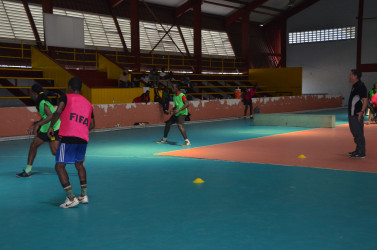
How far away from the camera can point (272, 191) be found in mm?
7289

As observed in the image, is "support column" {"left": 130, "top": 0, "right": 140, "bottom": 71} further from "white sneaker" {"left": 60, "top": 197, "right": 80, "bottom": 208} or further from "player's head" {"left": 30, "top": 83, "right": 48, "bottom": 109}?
"white sneaker" {"left": 60, "top": 197, "right": 80, "bottom": 208}

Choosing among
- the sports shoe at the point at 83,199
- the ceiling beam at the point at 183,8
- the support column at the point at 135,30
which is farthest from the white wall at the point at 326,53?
the sports shoe at the point at 83,199

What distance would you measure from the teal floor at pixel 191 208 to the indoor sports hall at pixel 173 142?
31 millimetres

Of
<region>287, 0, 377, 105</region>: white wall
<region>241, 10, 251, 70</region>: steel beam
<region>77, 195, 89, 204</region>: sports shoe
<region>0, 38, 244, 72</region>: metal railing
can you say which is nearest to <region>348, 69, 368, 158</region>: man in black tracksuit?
<region>77, 195, 89, 204</region>: sports shoe

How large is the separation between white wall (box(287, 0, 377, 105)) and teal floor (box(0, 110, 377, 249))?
31836 mm

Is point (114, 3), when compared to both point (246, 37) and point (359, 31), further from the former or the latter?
point (359, 31)

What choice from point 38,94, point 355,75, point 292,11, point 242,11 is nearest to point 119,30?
point 242,11

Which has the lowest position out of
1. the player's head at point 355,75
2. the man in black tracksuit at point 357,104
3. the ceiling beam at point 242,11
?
the man in black tracksuit at point 357,104

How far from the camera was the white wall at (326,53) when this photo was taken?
3862 centimetres

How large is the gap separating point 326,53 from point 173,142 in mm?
29213

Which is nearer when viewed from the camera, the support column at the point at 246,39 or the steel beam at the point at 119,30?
the steel beam at the point at 119,30

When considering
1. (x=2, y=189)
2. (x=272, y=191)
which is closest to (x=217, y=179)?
(x=272, y=191)

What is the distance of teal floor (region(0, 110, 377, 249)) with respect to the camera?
196 inches

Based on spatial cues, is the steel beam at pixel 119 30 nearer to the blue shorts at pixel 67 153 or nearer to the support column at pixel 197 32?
the support column at pixel 197 32
